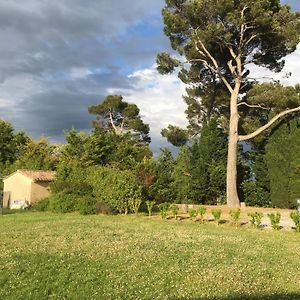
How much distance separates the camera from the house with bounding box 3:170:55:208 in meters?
34.5

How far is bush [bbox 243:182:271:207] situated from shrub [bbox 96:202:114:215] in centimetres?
1164

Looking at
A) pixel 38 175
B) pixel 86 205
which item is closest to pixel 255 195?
pixel 86 205

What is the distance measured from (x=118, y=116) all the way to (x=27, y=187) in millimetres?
21947

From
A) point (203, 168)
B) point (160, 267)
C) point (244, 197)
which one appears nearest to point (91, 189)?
point (203, 168)

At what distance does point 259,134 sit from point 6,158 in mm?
29839

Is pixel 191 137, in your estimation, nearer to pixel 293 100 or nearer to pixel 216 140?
pixel 216 140

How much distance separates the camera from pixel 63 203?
25.6 meters

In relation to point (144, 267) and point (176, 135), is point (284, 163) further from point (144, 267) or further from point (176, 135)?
point (144, 267)

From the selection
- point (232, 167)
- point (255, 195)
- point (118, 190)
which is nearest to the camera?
point (118, 190)

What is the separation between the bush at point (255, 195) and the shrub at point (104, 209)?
11.6 metres

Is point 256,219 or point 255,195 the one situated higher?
point 255,195

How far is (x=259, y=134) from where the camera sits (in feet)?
107

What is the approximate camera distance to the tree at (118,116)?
5344 centimetres

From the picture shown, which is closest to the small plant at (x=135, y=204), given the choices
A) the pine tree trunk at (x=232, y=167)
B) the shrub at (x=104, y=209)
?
the shrub at (x=104, y=209)
